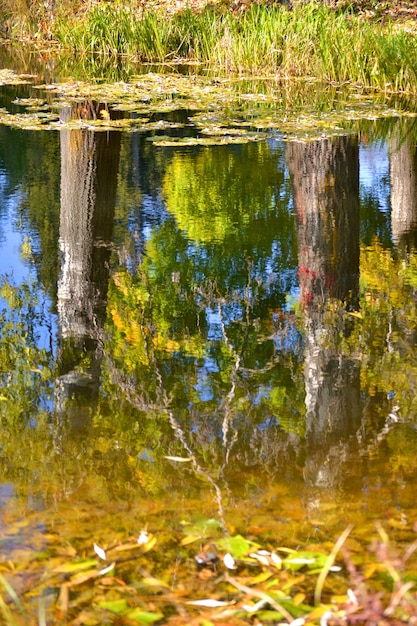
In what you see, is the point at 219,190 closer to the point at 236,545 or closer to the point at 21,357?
the point at 21,357

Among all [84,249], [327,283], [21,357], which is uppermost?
[84,249]

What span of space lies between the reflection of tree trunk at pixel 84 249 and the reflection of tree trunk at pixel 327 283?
1051 mm


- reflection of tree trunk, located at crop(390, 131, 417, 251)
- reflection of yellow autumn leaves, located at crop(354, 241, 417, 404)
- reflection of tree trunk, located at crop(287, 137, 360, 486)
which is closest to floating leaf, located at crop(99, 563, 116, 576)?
reflection of tree trunk, located at crop(287, 137, 360, 486)

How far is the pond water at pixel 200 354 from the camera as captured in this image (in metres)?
3.08

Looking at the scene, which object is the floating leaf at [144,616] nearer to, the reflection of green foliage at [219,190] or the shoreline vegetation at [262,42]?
the reflection of green foliage at [219,190]

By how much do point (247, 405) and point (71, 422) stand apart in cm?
76

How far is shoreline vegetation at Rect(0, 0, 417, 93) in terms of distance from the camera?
493 inches

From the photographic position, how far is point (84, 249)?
628 centimetres

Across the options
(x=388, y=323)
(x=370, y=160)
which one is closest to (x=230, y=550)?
(x=388, y=323)

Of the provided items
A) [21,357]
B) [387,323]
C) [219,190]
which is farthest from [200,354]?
[219,190]

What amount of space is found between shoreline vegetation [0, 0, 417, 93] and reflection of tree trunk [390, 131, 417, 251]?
350 centimetres

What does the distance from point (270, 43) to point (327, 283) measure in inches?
369

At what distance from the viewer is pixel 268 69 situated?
14156mm

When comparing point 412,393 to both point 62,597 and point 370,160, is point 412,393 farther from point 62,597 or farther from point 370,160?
point 370,160
